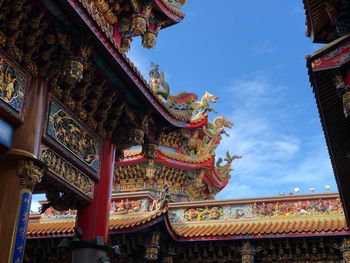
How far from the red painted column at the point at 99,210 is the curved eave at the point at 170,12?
4.41m

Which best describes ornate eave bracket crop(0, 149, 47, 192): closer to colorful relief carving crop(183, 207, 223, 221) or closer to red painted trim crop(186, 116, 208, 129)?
colorful relief carving crop(183, 207, 223, 221)

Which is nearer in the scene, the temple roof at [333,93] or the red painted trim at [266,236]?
the temple roof at [333,93]

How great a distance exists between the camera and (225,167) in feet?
97.3

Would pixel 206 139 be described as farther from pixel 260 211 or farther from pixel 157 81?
pixel 260 211

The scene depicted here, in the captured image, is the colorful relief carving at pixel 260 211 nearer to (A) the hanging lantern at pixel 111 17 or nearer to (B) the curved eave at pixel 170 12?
(B) the curved eave at pixel 170 12

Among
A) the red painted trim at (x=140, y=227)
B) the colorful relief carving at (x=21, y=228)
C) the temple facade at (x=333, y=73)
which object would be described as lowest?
the colorful relief carving at (x=21, y=228)

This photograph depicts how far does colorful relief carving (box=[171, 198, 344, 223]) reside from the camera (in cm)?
1633

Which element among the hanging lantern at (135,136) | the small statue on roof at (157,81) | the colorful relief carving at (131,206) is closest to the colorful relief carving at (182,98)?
the small statue on roof at (157,81)

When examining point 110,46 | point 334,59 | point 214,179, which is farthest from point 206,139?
point 334,59

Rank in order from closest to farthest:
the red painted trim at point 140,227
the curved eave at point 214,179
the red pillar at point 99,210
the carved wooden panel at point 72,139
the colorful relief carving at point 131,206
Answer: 1. the carved wooden panel at point 72,139
2. the red pillar at point 99,210
3. the red painted trim at point 140,227
4. the colorful relief carving at point 131,206
5. the curved eave at point 214,179

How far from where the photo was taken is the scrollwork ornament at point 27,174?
7.93m

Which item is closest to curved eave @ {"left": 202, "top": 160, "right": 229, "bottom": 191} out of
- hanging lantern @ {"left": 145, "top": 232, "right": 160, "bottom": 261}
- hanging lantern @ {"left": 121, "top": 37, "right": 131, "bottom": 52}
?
hanging lantern @ {"left": 145, "top": 232, "right": 160, "bottom": 261}

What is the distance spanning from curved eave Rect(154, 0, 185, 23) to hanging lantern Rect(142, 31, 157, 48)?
740 mm

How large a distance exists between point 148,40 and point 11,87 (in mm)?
5590
